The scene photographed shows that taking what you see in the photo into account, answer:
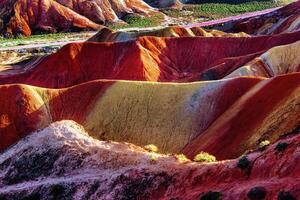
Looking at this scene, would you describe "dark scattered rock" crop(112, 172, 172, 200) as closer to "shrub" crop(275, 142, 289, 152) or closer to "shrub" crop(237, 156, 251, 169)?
"shrub" crop(237, 156, 251, 169)

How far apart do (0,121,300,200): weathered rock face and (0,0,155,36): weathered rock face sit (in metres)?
102

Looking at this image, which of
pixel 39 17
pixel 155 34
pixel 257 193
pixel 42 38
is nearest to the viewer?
pixel 257 193

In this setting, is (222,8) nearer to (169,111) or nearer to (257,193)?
(169,111)

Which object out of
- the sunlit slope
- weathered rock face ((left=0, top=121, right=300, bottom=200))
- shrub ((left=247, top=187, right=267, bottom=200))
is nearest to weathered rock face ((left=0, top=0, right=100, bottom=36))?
the sunlit slope

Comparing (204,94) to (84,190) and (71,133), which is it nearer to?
(71,133)

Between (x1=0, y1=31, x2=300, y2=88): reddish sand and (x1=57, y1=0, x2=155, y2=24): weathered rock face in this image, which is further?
(x1=57, y1=0, x2=155, y2=24): weathered rock face

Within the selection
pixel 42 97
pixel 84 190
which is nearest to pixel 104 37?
pixel 42 97

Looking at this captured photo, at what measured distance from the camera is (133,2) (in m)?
172

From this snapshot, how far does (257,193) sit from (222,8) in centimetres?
15158

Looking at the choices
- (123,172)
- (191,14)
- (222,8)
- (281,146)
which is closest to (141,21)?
(191,14)

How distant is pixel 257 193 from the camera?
24.8 meters

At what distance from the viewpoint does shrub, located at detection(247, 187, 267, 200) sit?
24.6 metres

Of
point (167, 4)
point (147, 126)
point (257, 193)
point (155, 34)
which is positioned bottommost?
point (167, 4)

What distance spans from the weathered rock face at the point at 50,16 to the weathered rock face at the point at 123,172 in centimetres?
10220
